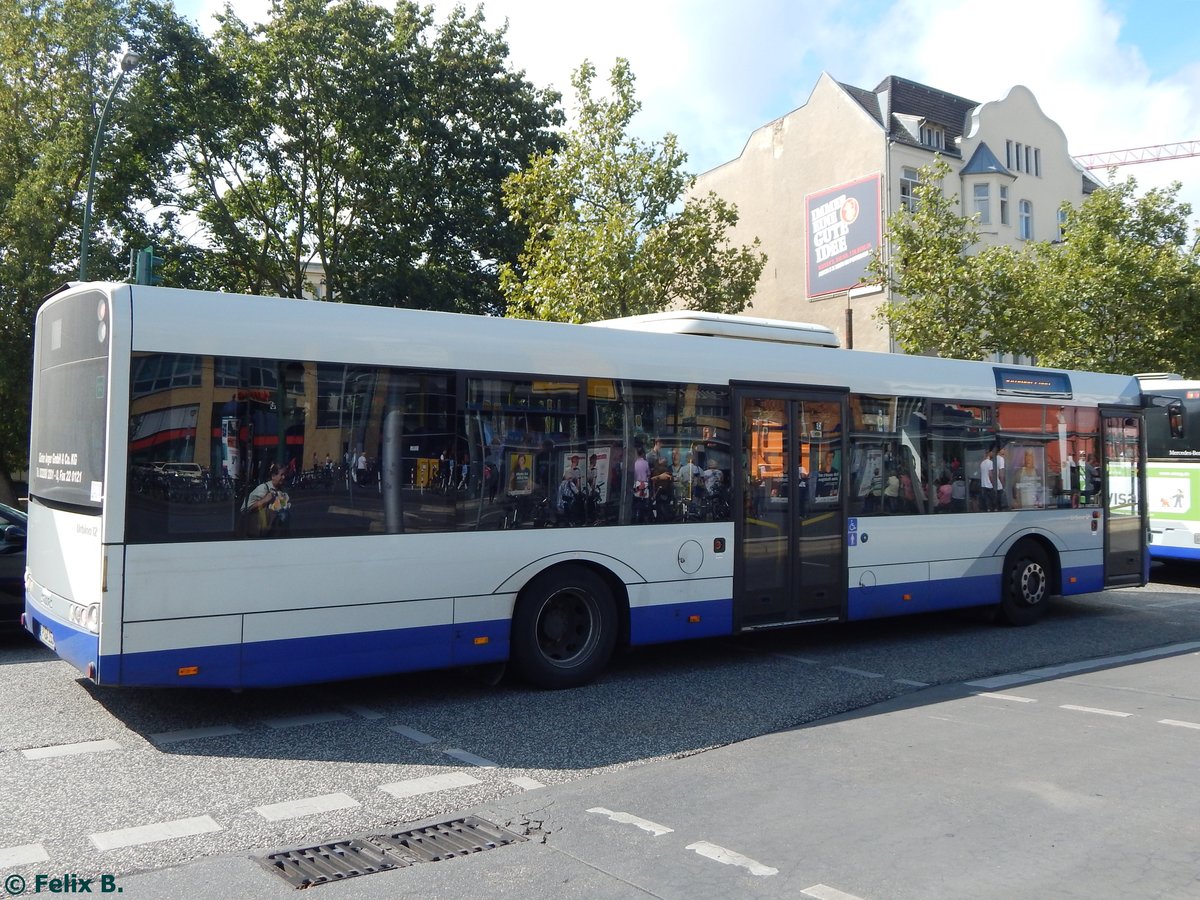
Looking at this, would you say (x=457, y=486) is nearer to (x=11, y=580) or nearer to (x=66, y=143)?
(x=11, y=580)

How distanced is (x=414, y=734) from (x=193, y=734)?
143cm

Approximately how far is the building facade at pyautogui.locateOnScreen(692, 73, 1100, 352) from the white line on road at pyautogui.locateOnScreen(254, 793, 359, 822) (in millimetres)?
29542

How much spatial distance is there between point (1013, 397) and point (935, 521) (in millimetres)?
1897

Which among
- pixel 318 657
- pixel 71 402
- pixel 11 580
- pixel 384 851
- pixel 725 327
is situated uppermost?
pixel 725 327

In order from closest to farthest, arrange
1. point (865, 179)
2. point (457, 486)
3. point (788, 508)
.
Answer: point (457, 486)
point (788, 508)
point (865, 179)

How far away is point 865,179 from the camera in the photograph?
34344 mm

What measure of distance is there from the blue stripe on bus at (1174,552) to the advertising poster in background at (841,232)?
59.4 feet

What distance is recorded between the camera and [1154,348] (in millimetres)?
25797

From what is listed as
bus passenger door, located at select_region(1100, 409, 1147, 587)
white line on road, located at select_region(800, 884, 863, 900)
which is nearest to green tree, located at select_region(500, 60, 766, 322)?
bus passenger door, located at select_region(1100, 409, 1147, 587)

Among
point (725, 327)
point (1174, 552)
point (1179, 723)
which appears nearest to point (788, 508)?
point (725, 327)

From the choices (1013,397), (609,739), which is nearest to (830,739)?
(609,739)

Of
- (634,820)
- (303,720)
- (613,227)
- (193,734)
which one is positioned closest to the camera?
(634,820)

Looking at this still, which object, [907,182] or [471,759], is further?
[907,182]

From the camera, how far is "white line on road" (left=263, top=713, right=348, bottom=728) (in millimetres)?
7129
